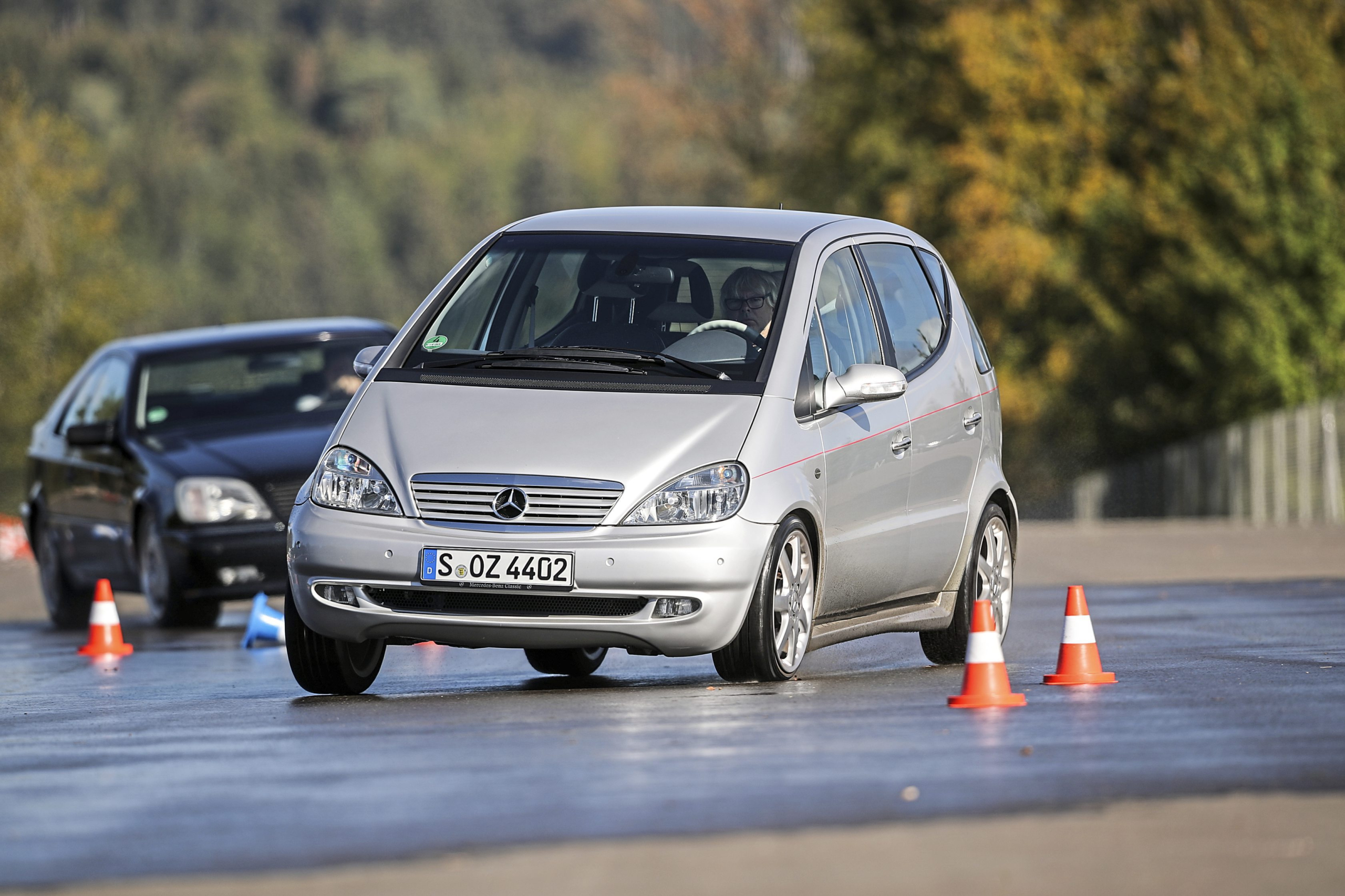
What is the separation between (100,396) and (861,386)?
862cm

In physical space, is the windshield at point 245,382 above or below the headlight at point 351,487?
above

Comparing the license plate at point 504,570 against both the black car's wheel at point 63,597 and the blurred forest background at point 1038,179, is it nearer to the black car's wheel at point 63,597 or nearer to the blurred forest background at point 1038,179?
the black car's wheel at point 63,597

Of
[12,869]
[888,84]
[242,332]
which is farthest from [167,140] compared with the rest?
[12,869]

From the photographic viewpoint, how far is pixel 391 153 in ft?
603

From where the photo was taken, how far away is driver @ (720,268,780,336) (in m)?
9.82

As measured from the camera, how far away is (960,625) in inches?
425

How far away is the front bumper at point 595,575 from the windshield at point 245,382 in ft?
23.5

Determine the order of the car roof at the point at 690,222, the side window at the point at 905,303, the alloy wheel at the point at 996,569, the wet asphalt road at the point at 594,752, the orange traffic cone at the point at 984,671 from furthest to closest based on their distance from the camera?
the alloy wheel at the point at 996,569
the side window at the point at 905,303
the car roof at the point at 690,222
the orange traffic cone at the point at 984,671
the wet asphalt road at the point at 594,752

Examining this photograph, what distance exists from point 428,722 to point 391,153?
178187 millimetres

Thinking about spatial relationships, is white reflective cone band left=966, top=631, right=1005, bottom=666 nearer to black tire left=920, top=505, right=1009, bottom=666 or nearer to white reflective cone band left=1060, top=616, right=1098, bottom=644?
white reflective cone band left=1060, top=616, right=1098, bottom=644

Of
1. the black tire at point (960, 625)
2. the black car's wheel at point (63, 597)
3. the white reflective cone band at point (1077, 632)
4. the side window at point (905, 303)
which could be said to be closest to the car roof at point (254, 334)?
the black car's wheel at point (63, 597)

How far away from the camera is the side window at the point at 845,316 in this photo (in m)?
10.0

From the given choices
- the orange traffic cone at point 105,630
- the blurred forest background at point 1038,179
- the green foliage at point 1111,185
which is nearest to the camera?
the orange traffic cone at point 105,630

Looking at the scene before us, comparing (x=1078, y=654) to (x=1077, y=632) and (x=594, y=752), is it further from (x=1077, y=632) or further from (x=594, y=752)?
(x=594, y=752)
